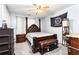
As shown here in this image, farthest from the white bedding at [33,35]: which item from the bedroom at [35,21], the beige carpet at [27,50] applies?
the beige carpet at [27,50]

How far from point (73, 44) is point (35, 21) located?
85 cm

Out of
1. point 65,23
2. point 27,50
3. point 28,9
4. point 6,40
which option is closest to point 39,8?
point 28,9

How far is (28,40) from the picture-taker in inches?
77.2

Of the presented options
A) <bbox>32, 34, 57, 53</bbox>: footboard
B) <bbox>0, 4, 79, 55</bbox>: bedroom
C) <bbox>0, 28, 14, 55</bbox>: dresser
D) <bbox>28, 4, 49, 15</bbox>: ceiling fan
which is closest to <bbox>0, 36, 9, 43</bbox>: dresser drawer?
<bbox>0, 28, 14, 55</bbox>: dresser

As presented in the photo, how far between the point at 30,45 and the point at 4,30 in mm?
697

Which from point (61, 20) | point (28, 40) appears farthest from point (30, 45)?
point (61, 20)

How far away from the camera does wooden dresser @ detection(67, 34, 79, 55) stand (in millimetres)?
1652

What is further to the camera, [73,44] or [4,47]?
[4,47]

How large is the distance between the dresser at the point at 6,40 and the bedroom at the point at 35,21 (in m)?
0.15

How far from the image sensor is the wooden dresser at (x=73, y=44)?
165 cm

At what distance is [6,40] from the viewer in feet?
6.83

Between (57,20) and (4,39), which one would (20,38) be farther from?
(57,20)
